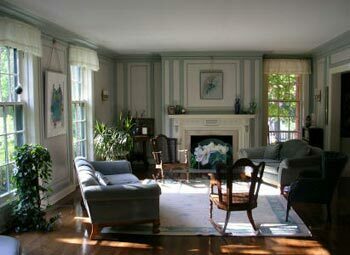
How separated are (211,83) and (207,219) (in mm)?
4313

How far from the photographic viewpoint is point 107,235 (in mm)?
4469

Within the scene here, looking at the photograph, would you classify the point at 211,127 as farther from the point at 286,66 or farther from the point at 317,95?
the point at 317,95

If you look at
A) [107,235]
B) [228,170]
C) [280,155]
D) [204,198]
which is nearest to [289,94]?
[280,155]

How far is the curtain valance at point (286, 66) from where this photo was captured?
8.90 m

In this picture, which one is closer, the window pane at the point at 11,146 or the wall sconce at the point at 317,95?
the window pane at the point at 11,146

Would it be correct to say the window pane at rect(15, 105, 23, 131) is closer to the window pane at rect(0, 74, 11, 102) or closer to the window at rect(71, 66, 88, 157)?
the window pane at rect(0, 74, 11, 102)

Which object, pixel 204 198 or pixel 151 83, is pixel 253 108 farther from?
pixel 204 198

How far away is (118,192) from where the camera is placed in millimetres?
4309

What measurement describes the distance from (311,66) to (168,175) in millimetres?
4081

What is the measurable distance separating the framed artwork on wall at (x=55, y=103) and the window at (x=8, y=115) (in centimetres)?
53

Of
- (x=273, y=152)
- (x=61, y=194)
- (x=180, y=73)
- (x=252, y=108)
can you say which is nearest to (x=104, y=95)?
(x=180, y=73)

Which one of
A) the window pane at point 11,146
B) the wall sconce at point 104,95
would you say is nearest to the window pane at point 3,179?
the window pane at point 11,146

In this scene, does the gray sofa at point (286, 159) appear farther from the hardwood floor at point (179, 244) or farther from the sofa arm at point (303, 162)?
the hardwood floor at point (179, 244)

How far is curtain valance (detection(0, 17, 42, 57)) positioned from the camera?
4.32 m
